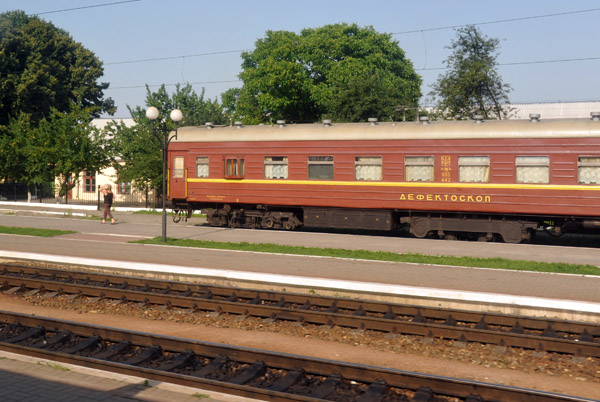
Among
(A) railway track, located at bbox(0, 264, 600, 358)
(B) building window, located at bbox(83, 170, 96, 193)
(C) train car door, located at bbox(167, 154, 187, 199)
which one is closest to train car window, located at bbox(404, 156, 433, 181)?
(C) train car door, located at bbox(167, 154, 187, 199)

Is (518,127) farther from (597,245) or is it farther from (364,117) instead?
(364,117)

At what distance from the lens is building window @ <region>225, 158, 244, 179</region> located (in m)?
24.7

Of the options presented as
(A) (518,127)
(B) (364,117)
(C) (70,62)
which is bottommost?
(A) (518,127)

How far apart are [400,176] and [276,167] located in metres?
4.85

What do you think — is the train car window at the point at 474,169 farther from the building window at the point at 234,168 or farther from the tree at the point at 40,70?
the tree at the point at 40,70

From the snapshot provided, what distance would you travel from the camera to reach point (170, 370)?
838cm

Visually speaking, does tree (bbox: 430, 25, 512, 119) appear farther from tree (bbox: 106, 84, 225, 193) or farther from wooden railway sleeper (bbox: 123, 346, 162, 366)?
wooden railway sleeper (bbox: 123, 346, 162, 366)

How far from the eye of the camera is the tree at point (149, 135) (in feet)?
112

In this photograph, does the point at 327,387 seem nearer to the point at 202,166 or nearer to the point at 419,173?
the point at 419,173

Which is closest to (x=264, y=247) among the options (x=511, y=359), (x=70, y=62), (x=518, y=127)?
(x=518, y=127)

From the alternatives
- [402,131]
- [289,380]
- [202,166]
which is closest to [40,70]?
[202,166]

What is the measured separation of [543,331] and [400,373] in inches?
163

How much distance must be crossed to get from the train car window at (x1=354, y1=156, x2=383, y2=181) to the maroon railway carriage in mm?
36

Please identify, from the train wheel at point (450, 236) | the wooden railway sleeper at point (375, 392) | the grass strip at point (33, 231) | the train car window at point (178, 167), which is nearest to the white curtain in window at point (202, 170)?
the train car window at point (178, 167)
